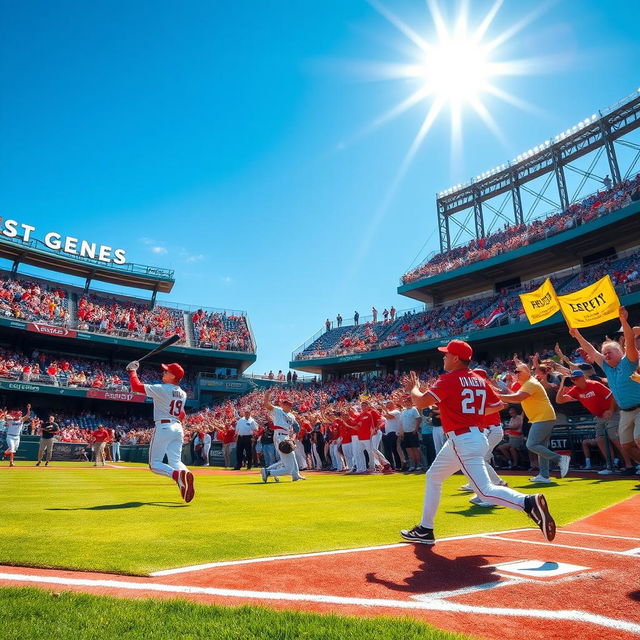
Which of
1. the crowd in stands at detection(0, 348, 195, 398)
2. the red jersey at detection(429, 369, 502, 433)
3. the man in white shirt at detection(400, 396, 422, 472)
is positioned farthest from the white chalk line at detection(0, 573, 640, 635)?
the crowd in stands at detection(0, 348, 195, 398)

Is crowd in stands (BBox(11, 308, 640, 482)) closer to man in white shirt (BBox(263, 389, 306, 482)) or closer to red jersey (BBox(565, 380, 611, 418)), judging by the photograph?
red jersey (BBox(565, 380, 611, 418))

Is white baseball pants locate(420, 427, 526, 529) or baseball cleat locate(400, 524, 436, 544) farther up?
white baseball pants locate(420, 427, 526, 529)

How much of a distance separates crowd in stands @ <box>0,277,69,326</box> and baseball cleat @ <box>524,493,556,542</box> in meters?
37.2

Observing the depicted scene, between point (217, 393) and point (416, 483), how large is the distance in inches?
1406

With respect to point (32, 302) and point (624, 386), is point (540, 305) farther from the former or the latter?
point (32, 302)

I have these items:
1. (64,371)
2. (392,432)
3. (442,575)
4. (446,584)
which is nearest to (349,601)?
(446,584)

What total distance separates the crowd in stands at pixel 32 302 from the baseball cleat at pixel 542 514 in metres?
37.2

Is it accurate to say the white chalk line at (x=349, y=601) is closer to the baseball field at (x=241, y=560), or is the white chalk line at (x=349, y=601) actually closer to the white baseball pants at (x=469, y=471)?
the baseball field at (x=241, y=560)

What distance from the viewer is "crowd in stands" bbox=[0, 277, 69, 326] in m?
34.2

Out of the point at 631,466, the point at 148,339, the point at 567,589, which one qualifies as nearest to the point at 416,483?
the point at 631,466

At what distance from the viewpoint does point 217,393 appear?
145 feet

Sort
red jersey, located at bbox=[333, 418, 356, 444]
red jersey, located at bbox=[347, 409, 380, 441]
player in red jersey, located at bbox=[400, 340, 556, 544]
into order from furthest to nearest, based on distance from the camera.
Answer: red jersey, located at bbox=[333, 418, 356, 444] < red jersey, located at bbox=[347, 409, 380, 441] < player in red jersey, located at bbox=[400, 340, 556, 544]

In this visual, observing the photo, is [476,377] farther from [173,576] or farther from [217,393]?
[217,393]

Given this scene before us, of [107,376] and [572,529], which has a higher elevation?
[107,376]
